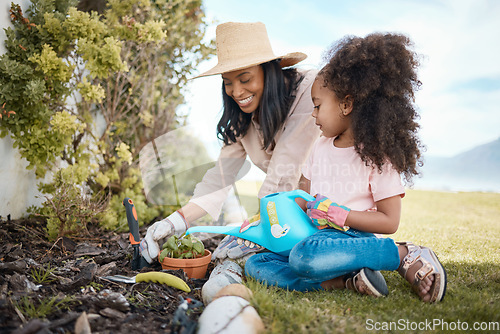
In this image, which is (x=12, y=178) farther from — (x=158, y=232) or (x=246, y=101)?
(x=246, y=101)

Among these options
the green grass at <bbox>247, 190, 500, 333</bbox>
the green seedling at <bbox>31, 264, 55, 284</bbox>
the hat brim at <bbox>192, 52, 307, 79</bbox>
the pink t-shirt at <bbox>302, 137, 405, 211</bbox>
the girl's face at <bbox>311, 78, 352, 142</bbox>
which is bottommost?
the green grass at <bbox>247, 190, 500, 333</bbox>

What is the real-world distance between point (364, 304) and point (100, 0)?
3.29m

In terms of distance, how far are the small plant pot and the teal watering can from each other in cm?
27

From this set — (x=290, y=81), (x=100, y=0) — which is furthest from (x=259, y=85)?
(x=100, y=0)

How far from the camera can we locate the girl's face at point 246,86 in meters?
2.29

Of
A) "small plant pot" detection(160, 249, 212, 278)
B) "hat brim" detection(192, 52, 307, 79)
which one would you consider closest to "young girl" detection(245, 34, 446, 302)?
"small plant pot" detection(160, 249, 212, 278)

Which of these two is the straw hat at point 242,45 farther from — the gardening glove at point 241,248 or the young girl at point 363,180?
the gardening glove at point 241,248

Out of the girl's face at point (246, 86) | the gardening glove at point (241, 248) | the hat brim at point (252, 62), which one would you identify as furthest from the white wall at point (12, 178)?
the gardening glove at point (241, 248)

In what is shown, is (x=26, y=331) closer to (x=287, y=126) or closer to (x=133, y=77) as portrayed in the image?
(x=287, y=126)

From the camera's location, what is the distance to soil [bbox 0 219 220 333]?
121cm

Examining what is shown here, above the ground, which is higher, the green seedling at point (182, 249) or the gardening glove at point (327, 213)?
the gardening glove at point (327, 213)

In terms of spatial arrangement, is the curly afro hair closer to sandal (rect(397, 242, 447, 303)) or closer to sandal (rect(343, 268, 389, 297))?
sandal (rect(397, 242, 447, 303))

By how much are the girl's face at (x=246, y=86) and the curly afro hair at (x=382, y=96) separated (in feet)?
1.93

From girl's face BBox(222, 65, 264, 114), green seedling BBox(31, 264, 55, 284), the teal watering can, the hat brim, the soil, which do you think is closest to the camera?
the soil
